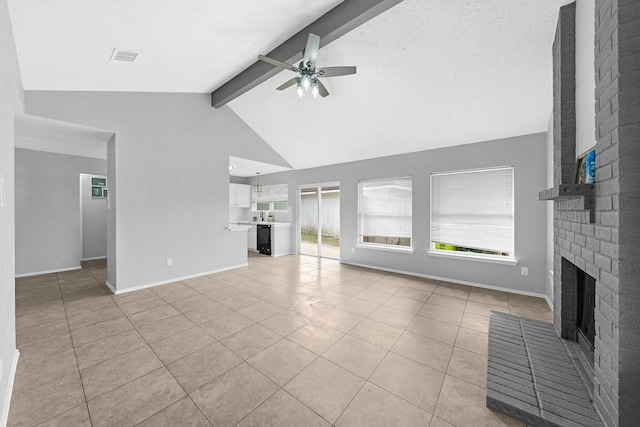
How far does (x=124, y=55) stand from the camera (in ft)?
9.29

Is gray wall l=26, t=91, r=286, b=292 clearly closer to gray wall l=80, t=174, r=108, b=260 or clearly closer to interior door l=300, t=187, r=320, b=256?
interior door l=300, t=187, r=320, b=256

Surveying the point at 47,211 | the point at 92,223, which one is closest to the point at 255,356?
the point at 47,211

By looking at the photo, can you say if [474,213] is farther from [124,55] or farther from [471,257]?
[124,55]

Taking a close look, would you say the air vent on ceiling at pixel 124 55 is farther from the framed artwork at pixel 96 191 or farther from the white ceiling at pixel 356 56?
the framed artwork at pixel 96 191

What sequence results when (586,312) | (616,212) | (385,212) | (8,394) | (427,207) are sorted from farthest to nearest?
(385,212), (427,207), (586,312), (8,394), (616,212)

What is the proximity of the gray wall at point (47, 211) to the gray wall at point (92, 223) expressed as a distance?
884 millimetres

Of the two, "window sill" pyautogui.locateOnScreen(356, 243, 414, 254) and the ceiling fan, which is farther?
"window sill" pyautogui.locateOnScreen(356, 243, 414, 254)

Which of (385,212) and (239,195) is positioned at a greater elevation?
(239,195)

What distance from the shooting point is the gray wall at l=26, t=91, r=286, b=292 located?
365 cm

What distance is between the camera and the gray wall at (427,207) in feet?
12.0

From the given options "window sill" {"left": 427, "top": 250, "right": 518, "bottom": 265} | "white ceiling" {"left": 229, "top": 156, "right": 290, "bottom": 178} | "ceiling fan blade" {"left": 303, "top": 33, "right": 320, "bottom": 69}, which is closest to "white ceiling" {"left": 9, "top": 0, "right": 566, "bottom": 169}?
"ceiling fan blade" {"left": 303, "top": 33, "right": 320, "bottom": 69}

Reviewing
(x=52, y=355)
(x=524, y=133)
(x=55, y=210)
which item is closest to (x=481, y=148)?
(x=524, y=133)

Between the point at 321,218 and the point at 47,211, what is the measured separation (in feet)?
19.0

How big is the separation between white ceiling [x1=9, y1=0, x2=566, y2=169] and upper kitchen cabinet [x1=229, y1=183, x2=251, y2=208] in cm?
355
